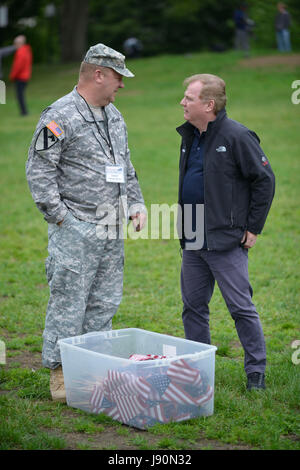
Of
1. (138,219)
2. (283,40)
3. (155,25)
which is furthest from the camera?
(155,25)

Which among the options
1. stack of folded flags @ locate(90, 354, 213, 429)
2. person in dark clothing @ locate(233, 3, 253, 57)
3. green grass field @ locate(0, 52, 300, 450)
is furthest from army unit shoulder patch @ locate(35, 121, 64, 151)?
person in dark clothing @ locate(233, 3, 253, 57)

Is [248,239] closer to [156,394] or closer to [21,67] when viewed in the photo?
[156,394]

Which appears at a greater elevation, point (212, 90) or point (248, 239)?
point (212, 90)

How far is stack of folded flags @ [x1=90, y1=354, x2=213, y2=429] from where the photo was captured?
14.0 feet

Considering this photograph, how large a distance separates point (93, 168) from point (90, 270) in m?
0.69

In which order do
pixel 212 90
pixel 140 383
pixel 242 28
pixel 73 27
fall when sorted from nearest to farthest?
pixel 140 383, pixel 212 90, pixel 242 28, pixel 73 27

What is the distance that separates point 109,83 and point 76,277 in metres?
1.32

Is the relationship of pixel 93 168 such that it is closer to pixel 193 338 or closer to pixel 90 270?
pixel 90 270

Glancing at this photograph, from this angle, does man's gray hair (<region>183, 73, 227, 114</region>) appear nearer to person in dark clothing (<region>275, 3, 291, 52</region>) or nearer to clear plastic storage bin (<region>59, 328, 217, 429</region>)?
clear plastic storage bin (<region>59, 328, 217, 429</region>)

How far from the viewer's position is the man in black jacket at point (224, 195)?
4668 millimetres

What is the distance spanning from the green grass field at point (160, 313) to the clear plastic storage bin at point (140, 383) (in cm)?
9

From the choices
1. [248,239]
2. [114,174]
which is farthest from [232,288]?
[114,174]

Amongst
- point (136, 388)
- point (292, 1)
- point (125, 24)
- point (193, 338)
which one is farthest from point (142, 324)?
point (125, 24)

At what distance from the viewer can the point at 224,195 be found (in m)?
4.70
